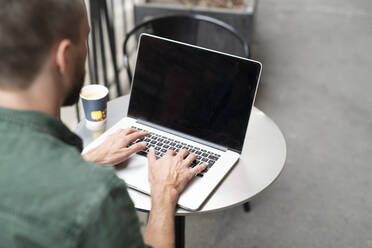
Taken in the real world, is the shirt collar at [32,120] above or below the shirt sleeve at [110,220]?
above

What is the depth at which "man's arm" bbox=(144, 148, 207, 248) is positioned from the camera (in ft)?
3.40

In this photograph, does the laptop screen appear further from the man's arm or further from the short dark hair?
the short dark hair

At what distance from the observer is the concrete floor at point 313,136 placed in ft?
6.54

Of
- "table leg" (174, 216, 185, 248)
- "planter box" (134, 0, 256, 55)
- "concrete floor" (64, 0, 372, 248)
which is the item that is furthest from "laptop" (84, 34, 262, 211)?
"planter box" (134, 0, 256, 55)

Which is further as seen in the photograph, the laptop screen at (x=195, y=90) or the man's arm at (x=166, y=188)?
the laptop screen at (x=195, y=90)

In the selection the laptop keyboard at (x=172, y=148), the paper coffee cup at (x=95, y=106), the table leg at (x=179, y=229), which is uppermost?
the paper coffee cup at (x=95, y=106)

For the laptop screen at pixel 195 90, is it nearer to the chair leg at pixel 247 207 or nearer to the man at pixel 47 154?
the man at pixel 47 154

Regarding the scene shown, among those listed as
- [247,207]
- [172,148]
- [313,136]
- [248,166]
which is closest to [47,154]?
[172,148]

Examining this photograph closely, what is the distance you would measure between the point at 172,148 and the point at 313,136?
1.58m

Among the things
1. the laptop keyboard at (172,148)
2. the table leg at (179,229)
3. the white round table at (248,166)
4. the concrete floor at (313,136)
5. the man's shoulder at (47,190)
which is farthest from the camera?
the concrete floor at (313,136)

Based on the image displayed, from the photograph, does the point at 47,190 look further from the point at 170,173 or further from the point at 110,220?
the point at 170,173

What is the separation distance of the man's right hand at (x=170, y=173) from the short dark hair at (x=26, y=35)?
468mm

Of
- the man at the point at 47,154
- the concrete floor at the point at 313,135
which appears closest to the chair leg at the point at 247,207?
the concrete floor at the point at 313,135

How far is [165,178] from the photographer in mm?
1125
